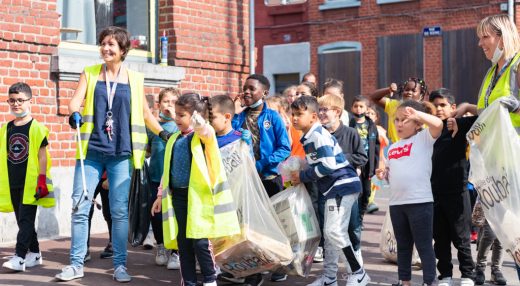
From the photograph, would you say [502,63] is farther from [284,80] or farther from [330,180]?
[284,80]

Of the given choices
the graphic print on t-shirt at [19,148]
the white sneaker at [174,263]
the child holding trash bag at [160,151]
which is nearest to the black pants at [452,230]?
the white sneaker at [174,263]

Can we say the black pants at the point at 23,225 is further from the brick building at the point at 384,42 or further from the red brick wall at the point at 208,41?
the brick building at the point at 384,42

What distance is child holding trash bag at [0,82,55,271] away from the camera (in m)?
7.28

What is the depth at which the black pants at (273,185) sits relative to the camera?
7.16 metres

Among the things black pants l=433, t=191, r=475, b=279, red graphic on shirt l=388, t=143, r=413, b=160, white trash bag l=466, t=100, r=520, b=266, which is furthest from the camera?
black pants l=433, t=191, r=475, b=279

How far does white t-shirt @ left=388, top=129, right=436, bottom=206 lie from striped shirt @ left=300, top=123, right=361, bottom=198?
37cm

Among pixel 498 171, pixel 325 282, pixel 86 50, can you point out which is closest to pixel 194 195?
pixel 325 282

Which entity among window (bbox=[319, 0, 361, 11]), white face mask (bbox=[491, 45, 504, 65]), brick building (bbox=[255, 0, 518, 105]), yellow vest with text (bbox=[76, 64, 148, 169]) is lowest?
yellow vest with text (bbox=[76, 64, 148, 169])

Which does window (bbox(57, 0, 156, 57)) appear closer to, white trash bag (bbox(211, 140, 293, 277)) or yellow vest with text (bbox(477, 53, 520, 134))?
white trash bag (bbox(211, 140, 293, 277))

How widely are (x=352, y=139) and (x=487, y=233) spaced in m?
1.40

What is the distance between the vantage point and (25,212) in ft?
23.9

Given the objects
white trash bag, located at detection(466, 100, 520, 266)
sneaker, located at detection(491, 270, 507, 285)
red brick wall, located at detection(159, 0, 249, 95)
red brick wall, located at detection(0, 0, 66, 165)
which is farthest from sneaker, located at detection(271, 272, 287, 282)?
red brick wall, located at detection(159, 0, 249, 95)

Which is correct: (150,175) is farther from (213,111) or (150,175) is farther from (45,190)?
(213,111)

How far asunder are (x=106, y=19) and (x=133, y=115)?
3.86m
